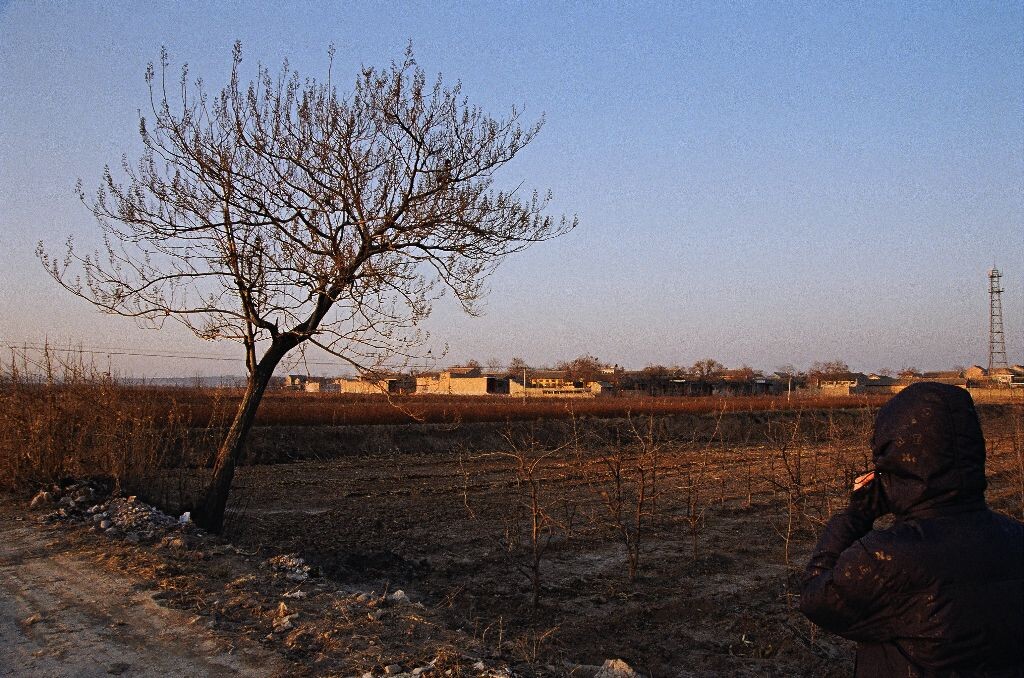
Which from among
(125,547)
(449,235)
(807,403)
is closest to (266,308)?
(449,235)

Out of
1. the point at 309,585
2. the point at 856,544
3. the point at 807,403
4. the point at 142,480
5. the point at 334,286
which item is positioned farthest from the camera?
the point at 807,403

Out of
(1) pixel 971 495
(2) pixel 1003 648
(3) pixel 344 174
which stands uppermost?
(3) pixel 344 174

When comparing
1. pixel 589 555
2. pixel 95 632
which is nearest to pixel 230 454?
pixel 95 632

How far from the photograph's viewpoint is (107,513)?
8680 mm

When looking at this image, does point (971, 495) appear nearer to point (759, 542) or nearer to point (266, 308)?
point (266, 308)

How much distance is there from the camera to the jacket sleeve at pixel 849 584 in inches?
92.0

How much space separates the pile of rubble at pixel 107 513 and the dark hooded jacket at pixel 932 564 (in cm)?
735

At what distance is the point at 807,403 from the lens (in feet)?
146

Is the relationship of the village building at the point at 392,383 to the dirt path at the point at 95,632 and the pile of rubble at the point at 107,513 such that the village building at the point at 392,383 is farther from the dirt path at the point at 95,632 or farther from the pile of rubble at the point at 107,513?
the dirt path at the point at 95,632

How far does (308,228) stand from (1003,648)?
27.0 ft

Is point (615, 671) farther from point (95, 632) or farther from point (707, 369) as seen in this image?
point (707, 369)

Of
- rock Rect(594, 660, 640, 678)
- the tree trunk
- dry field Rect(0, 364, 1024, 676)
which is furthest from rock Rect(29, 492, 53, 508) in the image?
rock Rect(594, 660, 640, 678)

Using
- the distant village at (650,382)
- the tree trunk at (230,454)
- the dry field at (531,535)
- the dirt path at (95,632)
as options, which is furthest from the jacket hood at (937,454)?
the distant village at (650,382)

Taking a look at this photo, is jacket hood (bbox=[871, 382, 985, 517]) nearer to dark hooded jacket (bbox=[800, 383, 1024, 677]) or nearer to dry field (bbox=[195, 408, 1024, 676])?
dark hooded jacket (bbox=[800, 383, 1024, 677])
